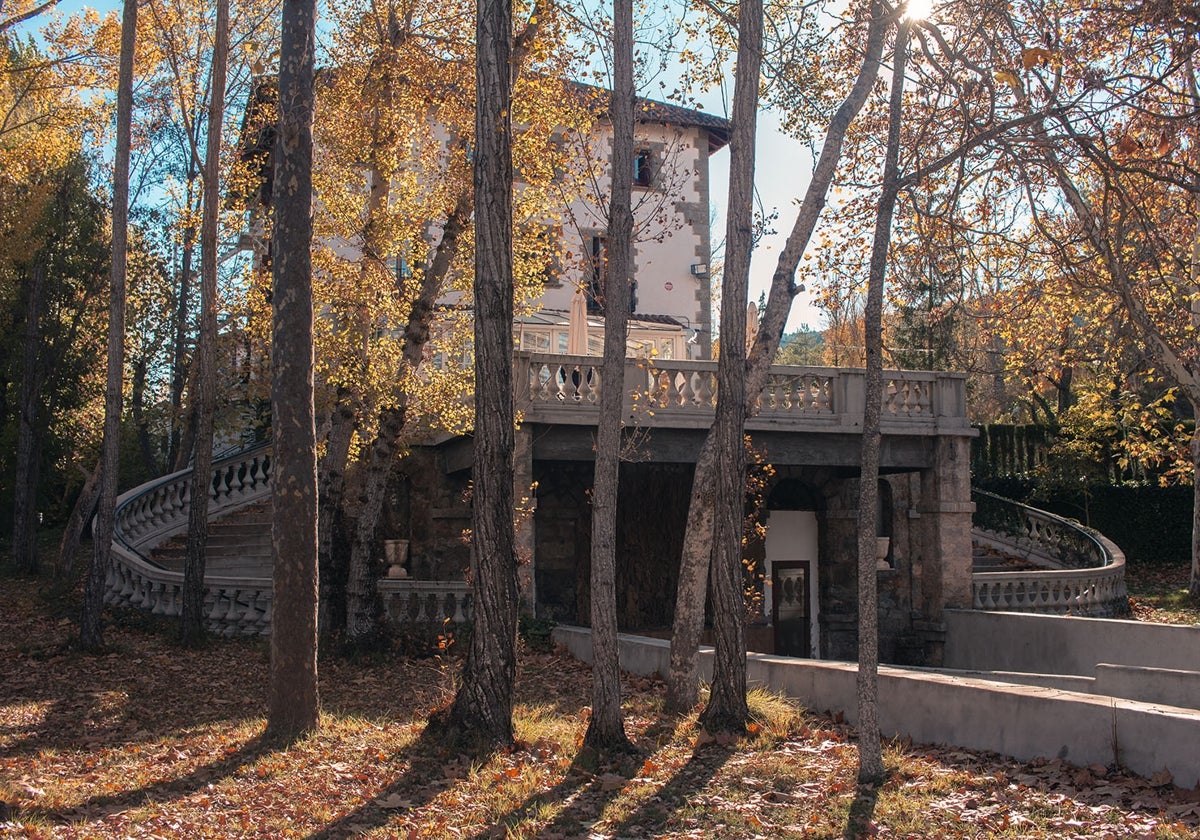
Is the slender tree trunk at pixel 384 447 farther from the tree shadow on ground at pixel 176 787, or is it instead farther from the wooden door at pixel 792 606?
the wooden door at pixel 792 606

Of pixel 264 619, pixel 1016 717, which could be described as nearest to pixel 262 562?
pixel 264 619

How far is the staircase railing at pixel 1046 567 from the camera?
2002cm

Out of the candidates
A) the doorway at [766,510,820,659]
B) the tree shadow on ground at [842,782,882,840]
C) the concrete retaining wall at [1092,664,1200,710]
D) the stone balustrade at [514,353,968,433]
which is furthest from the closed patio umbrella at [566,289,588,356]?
the tree shadow on ground at [842,782,882,840]

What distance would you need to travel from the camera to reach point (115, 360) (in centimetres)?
1447

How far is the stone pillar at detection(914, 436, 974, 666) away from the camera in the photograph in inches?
768

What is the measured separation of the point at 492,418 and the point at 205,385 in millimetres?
8124

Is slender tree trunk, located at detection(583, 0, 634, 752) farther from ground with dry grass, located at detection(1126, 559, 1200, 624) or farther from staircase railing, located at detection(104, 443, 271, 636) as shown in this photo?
ground with dry grass, located at detection(1126, 559, 1200, 624)

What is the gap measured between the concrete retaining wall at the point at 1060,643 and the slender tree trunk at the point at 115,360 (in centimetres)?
1356

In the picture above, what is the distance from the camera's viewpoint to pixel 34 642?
15.2m

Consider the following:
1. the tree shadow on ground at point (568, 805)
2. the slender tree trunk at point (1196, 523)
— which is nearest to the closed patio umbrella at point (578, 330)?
the tree shadow on ground at point (568, 805)

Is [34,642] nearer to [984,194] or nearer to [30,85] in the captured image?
[30,85]

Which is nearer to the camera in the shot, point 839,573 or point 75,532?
point 75,532

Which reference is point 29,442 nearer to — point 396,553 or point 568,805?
point 396,553

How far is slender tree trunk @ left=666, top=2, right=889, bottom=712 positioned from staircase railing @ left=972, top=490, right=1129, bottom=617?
10.2m
